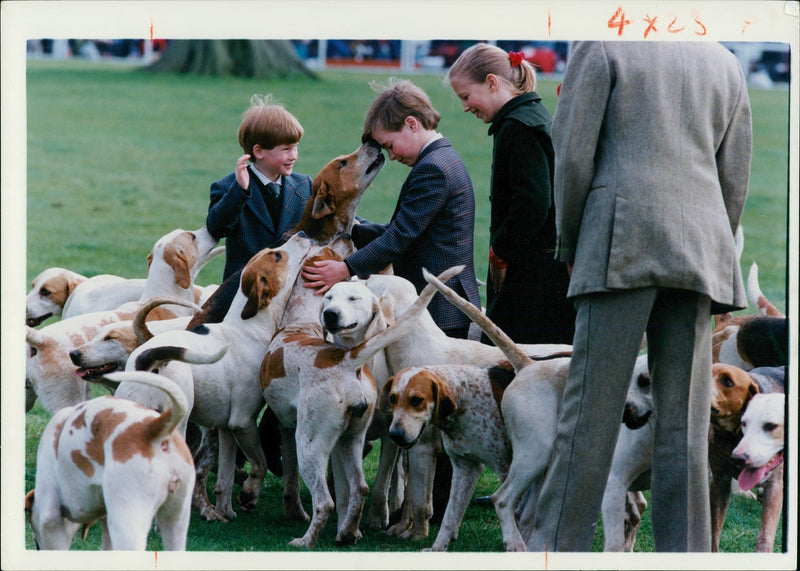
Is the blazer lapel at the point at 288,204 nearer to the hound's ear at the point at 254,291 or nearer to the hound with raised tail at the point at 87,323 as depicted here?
the hound with raised tail at the point at 87,323

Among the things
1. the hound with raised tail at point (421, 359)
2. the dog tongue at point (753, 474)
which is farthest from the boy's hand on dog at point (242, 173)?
the dog tongue at point (753, 474)

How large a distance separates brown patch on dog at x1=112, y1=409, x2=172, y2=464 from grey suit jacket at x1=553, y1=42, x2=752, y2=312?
1615 millimetres

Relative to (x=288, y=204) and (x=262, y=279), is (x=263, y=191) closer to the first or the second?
(x=288, y=204)

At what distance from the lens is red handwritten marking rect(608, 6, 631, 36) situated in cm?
418

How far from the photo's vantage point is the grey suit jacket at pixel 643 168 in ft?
13.0

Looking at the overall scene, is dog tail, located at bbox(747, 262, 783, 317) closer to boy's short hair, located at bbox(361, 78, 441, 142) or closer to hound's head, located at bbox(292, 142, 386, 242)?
boy's short hair, located at bbox(361, 78, 441, 142)

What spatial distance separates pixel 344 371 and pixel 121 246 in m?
Answer: 10.1

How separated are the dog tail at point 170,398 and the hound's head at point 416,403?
3.61 feet

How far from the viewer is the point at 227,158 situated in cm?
1986

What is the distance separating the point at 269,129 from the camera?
603 cm

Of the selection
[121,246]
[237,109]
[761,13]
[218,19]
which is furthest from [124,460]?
[237,109]

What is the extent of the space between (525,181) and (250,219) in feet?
5.58

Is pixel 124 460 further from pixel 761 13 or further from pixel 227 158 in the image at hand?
pixel 227 158

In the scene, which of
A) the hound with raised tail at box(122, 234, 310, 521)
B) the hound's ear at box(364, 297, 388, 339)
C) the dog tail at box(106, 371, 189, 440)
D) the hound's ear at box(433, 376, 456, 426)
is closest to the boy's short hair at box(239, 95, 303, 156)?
the hound with raised tail at box(122, 234, 310, 521)
